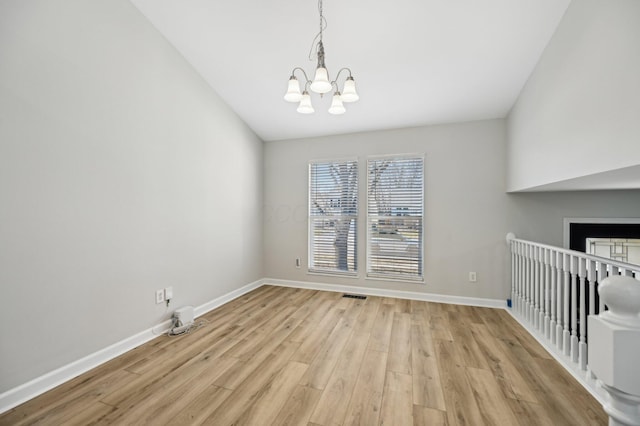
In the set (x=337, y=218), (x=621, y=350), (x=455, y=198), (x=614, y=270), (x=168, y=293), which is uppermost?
(x=455, y=198)

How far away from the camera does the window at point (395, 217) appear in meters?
3.75

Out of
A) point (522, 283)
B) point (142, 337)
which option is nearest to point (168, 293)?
point (142, 337)

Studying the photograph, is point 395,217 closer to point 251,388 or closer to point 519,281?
point 519,281

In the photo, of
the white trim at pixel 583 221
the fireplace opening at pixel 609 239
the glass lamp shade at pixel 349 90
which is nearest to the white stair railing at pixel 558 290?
the white trim at pixel 583 221

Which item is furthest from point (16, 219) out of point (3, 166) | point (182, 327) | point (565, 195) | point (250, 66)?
point (565, 195)

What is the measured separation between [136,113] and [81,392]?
7.28 ft

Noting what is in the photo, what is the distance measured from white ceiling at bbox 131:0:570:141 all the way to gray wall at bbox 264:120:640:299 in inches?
14.0

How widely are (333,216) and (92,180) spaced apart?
9.49 feet

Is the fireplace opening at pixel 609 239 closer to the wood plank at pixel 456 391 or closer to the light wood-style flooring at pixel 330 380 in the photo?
the light wood-style flooring at pixel 330 380

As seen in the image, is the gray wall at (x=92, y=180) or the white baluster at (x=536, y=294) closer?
the gray wall at (x=92, y=180)

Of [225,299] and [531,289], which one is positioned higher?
[531,289]

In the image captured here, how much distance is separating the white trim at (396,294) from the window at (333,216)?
239mm

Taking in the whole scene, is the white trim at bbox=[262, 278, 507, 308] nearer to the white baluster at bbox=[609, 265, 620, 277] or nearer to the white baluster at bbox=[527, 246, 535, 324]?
the white baluster at bbox=[527, 246, 535, 324]

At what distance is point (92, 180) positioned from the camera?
2131mm
